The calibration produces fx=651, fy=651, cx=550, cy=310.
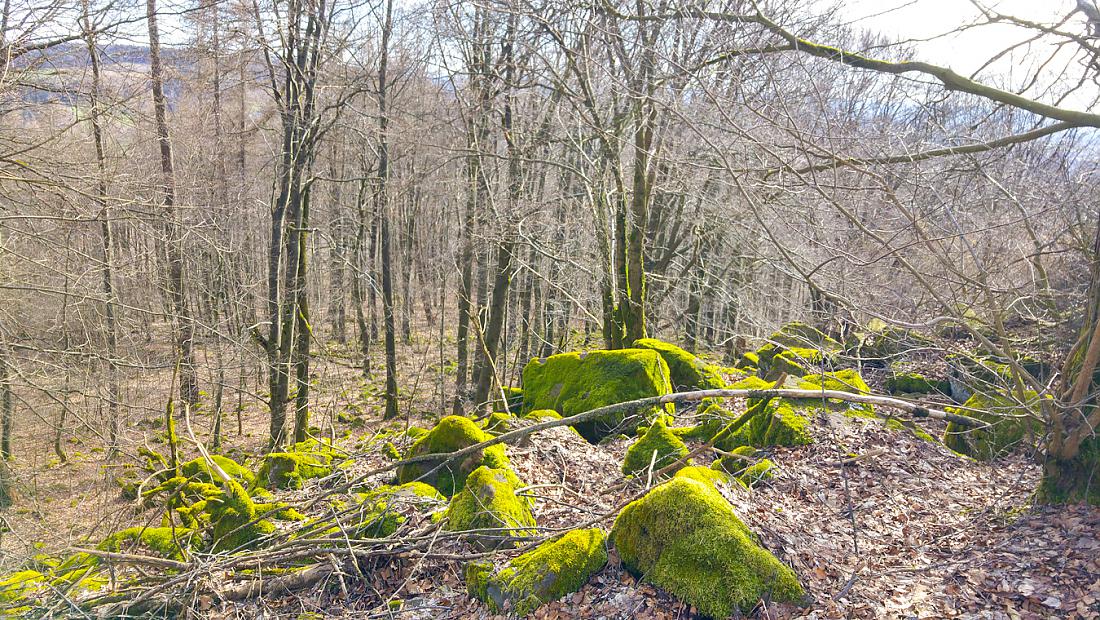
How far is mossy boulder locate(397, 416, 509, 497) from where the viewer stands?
5.75 metres

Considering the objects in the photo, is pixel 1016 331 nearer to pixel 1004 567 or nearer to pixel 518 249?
pixel 1004 567

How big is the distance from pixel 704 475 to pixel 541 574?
5.00ft

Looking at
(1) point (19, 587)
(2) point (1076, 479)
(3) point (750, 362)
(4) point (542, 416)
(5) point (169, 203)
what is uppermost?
(5) point (169, 203)

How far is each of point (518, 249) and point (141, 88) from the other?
8.16 metres

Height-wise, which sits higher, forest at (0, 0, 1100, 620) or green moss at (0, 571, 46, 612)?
forest at (0, 0, 1100, 620)

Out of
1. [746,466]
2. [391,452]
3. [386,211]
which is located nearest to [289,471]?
[391,452]

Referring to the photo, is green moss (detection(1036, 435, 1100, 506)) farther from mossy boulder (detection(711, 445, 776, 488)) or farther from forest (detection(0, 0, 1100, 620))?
mossy boulder (detection(711, 445, 776, 488))

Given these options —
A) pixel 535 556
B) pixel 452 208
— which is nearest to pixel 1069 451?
pixel 535 556

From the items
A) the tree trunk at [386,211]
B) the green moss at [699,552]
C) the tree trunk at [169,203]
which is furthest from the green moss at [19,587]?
the tree trunk at [386,211]

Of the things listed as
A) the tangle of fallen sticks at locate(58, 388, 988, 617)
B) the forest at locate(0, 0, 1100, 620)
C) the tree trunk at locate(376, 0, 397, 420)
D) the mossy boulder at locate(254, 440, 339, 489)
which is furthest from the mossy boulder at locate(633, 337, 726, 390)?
the tree trunk at locate(376, 0, 397, 420)

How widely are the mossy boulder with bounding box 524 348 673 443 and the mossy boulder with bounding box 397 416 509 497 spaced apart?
68.5 inches

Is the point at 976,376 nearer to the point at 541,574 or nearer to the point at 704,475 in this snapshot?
the point at 704,475

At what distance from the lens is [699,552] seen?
398 cm

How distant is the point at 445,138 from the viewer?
1467cm
